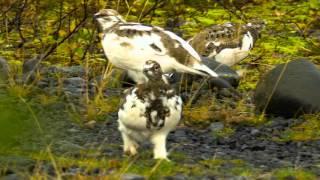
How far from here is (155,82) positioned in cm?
483

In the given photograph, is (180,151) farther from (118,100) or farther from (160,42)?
(118,100)

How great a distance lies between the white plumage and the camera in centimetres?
643

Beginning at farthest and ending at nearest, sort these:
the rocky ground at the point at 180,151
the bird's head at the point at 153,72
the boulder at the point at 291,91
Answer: the boulder at the point at 291,91 < the bird's head at the point at 153,72 < the rocky ground at the point at 180,151

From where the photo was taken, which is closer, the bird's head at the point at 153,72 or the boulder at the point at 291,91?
the bird's head at the point at 153,72

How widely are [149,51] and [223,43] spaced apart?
6.74ft

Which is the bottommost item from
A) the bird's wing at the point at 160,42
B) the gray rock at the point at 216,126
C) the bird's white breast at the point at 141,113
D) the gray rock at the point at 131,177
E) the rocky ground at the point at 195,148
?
the gray rock at the point at 216,126

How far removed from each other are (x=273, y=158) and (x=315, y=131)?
Result: 1.00 meters

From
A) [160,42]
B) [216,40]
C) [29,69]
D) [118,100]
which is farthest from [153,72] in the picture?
[216,40]

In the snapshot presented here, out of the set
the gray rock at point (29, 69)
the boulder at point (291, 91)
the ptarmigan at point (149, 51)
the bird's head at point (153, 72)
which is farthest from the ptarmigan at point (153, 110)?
the gray rock at point (29, 69)

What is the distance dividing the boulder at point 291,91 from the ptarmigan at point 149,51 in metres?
0.60

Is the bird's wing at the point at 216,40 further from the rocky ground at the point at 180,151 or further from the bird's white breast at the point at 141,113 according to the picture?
the bird's white breast at the point at 141,113

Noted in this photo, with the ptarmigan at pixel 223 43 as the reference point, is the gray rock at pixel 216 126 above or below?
below

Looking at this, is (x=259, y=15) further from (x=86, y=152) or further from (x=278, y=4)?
(x=86, y=152)

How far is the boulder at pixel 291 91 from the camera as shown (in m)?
6.68
